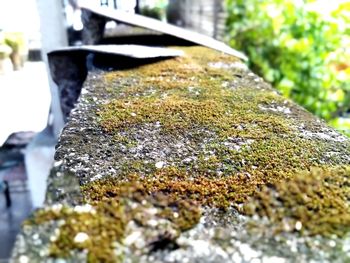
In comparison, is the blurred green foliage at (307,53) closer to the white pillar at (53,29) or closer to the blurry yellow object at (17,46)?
the white pillar at (53,29)

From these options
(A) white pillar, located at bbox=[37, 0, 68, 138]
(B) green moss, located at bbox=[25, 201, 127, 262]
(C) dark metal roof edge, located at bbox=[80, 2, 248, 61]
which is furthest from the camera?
(A) white pillar, located at bbox=[37, 0, 68, 138]

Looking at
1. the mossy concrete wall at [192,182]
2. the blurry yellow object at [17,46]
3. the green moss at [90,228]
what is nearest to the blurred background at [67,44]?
the blurry yellow object at [17,46]

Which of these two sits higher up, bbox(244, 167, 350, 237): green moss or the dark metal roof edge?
the dark metal roof edge

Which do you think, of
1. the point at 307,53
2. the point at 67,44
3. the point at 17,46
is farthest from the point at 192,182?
the point at 307,53

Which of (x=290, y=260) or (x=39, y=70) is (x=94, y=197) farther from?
(x=39, y=70)

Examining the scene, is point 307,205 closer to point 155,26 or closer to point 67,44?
point 155,26

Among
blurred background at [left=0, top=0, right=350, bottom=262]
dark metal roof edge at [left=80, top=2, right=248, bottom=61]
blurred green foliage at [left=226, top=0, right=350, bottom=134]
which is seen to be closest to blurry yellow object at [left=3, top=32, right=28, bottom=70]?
blurred background at [left=0, top=0, right=350, bottom=262]

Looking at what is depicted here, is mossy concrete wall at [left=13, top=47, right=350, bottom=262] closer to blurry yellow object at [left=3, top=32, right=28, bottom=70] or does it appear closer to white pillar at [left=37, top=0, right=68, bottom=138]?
blurry yellow object at [left=3, top=32, right=28, bottom=70]

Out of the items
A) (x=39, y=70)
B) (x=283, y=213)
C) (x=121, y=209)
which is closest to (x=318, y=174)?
(x=283, y=213)
